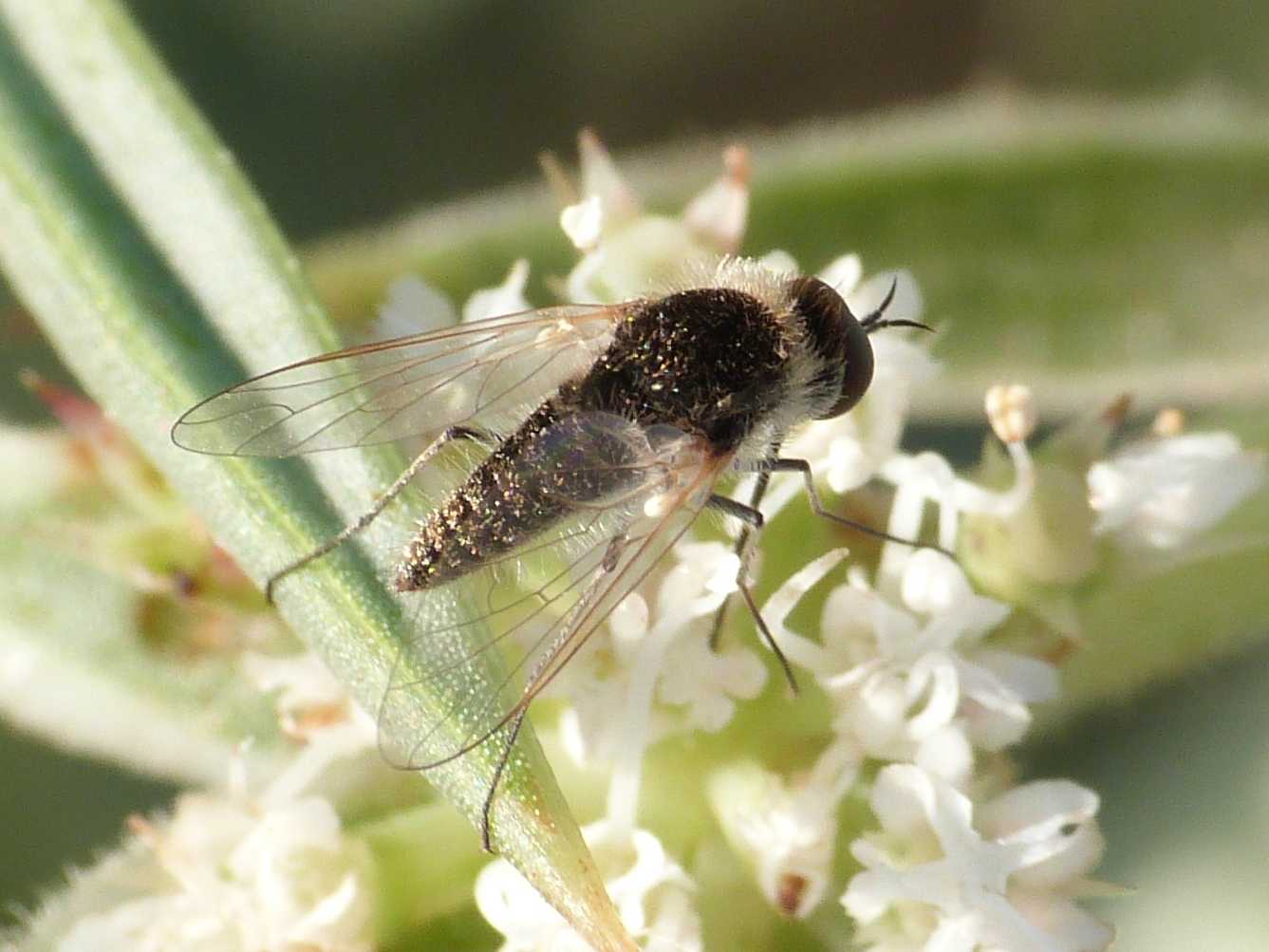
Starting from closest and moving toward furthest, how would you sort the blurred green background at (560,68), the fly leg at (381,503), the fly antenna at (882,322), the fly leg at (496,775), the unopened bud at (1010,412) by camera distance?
the fly leg at (496,775) → the fly leg at (381,503) → the unopened bud at (1010,412) → the fly antenna at (882,322) → the blurred green background at (560,68)

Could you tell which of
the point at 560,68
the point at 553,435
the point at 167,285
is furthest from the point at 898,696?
the point at 560,68

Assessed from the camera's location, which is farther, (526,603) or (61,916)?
(61,916)

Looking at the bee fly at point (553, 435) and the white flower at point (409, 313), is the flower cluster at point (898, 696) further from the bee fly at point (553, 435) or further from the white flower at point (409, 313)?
the white flower at point (409, 313)

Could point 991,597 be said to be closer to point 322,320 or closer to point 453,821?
point 453,821

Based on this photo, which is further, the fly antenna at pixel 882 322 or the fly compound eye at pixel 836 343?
the fly antenna at pixel 882 322

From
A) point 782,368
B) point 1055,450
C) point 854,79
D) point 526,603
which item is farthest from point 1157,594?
point 854,79

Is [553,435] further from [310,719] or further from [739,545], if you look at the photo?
[310,719]

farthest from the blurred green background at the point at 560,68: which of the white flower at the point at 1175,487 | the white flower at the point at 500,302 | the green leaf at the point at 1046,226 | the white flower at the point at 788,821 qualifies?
the white flower at the point at 788,821
